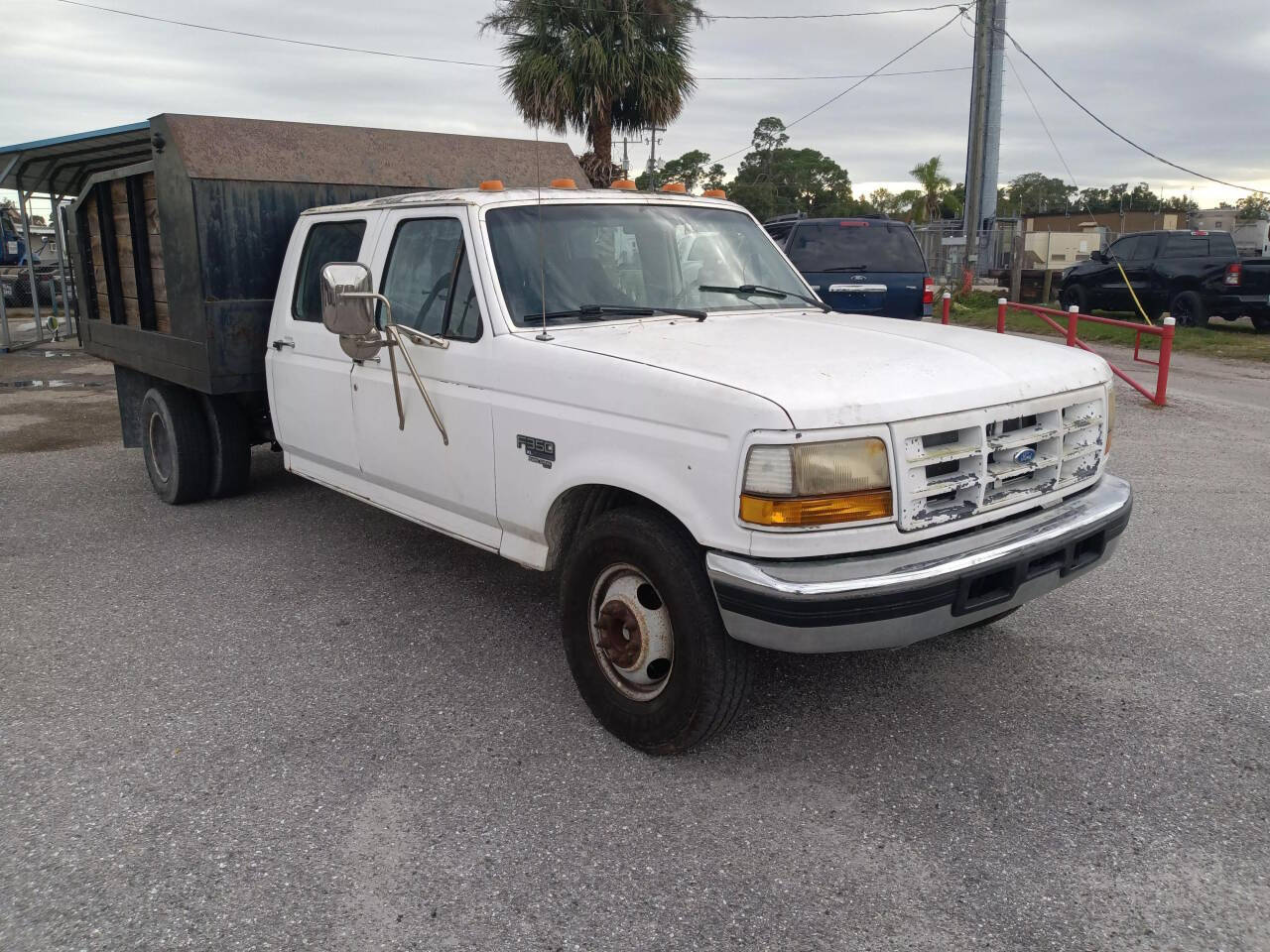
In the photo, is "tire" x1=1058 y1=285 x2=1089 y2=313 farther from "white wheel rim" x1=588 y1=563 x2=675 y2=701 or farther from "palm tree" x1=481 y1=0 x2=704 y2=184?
"white wheel rim" x1=588 y1=563 x2=675 y2=701

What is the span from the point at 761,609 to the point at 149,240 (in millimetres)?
5546

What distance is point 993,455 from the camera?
11.0 ft

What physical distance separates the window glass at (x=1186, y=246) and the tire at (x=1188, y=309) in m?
0.67

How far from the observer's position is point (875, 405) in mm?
3020

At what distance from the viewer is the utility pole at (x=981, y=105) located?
2162 centimetres

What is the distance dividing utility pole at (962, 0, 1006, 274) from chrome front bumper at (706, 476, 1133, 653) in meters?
20.6

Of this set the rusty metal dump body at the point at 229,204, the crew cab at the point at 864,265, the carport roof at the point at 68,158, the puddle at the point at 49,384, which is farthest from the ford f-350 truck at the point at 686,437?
the puddle at the point at 49,384

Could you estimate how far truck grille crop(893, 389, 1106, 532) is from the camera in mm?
3088

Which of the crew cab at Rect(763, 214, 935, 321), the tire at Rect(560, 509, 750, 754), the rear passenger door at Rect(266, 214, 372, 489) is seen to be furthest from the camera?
the crew cab at Rect(763, 214, 935, 321)

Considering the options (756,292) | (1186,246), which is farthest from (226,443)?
(1186,246)

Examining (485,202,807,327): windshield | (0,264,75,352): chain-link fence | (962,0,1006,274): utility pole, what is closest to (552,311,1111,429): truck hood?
(485,202,807,327): windshield

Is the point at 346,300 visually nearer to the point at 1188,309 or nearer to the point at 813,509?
the point at 813,509

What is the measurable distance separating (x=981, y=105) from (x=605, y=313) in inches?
795

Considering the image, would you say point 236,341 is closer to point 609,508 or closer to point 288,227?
point 288,227
